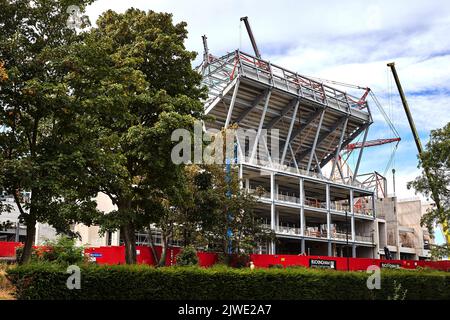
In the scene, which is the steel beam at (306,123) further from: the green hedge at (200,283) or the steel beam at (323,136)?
the green hedge at (200,283)

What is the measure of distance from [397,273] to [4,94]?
16.2m

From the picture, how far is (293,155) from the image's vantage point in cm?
7794

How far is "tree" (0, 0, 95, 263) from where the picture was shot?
17.1 m

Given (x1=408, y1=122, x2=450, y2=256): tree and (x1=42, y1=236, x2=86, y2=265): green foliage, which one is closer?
(x1=42, y1=236, x2=86, y2=265): green foliage

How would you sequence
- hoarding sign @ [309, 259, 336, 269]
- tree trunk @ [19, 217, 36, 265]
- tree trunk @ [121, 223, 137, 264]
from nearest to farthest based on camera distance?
tree trunk @ [19, 217, 36, 265]
tree trunk @ [121, 223, 137, 264]
hoarding sign @ [309, 259, 336, 269]

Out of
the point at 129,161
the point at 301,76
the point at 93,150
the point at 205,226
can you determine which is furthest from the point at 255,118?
the point at 93,150

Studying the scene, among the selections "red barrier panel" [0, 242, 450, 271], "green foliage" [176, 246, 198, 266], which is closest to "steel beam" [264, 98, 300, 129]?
"red barrier panel" [0, 242, 450, 271]

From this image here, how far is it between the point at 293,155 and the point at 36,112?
6205cm

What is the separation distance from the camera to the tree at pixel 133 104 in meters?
19.1

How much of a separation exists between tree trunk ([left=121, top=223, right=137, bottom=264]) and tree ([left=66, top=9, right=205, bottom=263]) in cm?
5

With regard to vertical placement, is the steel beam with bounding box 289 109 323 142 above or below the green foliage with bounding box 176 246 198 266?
above

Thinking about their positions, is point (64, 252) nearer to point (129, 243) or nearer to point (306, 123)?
point (129, 243)

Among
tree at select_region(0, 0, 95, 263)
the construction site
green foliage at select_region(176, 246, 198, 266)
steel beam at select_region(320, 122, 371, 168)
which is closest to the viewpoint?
tree at select_region(0, 0, 95, 263)

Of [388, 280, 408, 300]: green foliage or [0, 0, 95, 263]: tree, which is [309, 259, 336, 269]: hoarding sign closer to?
[388, 280, 408, 300]: green foliage
